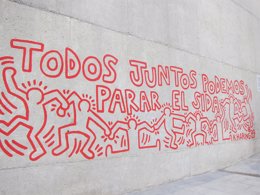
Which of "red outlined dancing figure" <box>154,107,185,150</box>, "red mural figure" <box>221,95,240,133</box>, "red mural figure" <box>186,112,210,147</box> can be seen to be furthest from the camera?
"red mural figure" <box>221,95,240,133</box>

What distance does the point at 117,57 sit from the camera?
12.9 ft

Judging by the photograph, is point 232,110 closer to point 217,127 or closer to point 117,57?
point 217,127

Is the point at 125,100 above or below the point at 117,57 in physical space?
below

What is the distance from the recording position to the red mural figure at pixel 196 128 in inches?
196

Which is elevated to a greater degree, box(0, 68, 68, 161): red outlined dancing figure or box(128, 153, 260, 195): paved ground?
box(0, 68, 68, 161): red outlined dancing figure

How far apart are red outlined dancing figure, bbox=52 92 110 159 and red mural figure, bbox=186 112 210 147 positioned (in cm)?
213

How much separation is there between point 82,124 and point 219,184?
2.70 meters

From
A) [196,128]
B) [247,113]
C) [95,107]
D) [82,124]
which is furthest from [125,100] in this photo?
[247,113]

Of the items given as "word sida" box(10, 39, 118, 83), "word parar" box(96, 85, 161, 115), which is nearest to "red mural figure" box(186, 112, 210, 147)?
"word parar" box(96, 85, 161, 115)

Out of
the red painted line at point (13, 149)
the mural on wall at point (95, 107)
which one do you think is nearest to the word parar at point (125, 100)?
the mural on wall at point (95, 107)

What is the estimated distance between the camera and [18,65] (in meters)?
2.95

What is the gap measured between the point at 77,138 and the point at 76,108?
0.40 m

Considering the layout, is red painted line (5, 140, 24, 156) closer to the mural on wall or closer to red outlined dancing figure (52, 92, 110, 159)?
the mural on wall

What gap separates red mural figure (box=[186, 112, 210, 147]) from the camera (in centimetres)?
499
